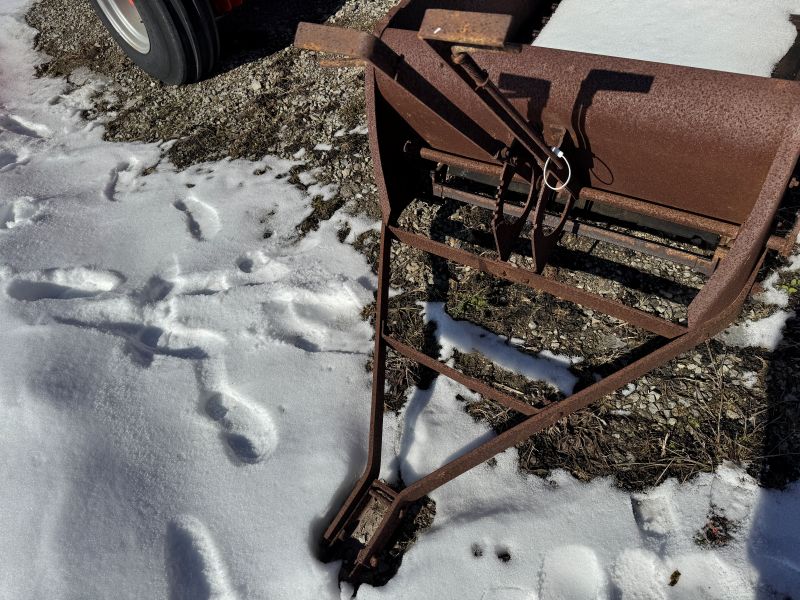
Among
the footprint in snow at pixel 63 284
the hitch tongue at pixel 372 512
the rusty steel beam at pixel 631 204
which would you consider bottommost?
the hitch tongue at pixel 372 512

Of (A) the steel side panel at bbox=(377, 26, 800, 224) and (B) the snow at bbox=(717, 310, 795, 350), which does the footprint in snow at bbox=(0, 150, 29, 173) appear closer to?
(A) the steel side panel at bbox=(377, 26, 800, 224)

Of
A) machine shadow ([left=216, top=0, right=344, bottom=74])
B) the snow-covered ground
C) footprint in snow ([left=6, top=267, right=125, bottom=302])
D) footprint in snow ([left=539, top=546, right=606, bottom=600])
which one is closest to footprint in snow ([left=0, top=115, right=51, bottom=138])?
the snow-covered ground

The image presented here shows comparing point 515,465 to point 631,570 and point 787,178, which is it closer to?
point 631,570

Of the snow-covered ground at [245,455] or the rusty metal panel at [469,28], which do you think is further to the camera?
the snow-covered ground at [245,455]

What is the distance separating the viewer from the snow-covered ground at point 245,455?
1.99 m

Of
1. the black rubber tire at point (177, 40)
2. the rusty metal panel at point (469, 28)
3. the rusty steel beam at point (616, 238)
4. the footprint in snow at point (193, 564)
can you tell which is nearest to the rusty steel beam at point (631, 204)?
the rusty steel beam at point (616, 238)

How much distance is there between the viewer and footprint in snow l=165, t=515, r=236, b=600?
199 cm

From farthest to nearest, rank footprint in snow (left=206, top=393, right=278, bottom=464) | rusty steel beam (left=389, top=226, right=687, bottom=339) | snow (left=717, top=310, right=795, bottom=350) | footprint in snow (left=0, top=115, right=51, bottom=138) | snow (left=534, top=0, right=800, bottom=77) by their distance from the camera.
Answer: footprint in snow (left=0, top=115, right=51, bottom=138) < snow (left=534, top=0, right=800, bottom=77) < snow (left=717, top=310, right=795, bottom=350) < footprint in snow (left=206, top=393, right=278, bottom=464) < rusty steel beam (left=389, top=226, right=687, bottom=339)

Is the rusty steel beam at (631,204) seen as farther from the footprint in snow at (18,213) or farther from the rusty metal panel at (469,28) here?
the footprint in snow at (18,213)

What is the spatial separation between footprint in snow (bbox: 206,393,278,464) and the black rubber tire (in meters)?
2.77

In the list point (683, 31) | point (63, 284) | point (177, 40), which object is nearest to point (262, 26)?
point (177, 40)

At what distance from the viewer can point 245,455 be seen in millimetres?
2328

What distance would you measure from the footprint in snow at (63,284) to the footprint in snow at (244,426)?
39.2 inches

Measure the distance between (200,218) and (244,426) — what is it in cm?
149
